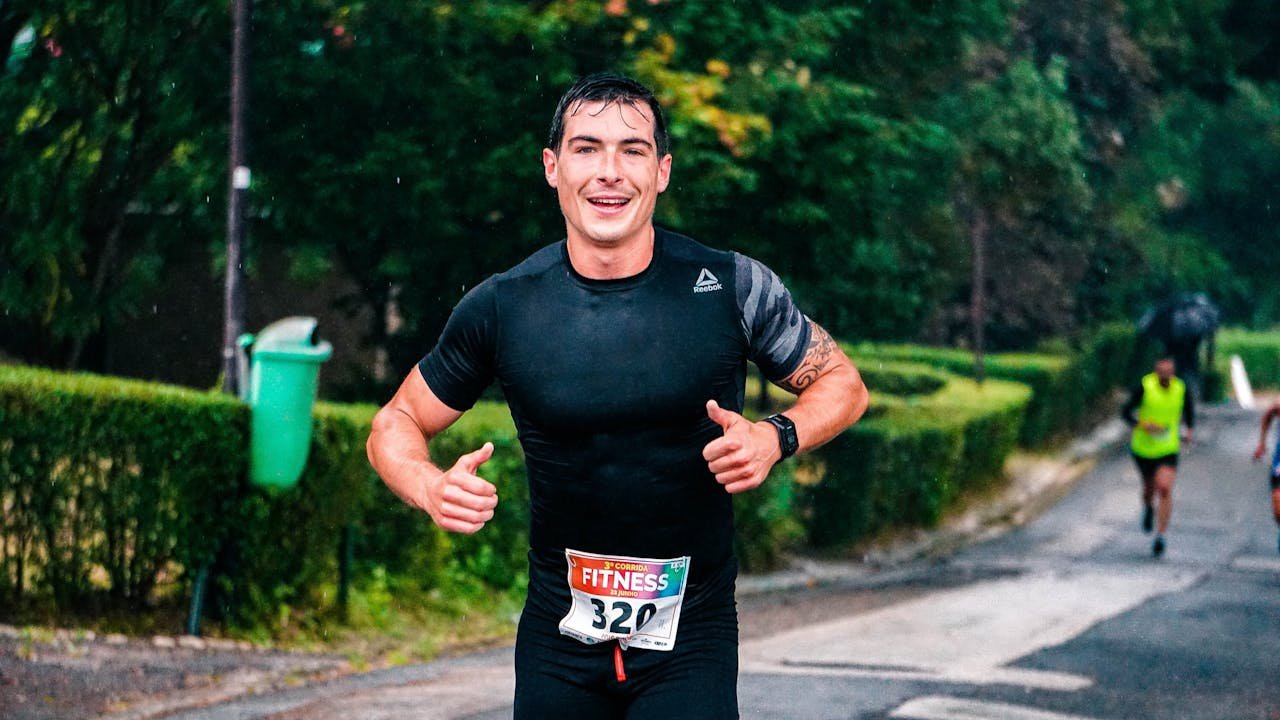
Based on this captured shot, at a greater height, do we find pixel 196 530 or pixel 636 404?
pixel 636 404

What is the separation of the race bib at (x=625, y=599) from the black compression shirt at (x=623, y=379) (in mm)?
31

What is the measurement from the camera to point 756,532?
15828 mm

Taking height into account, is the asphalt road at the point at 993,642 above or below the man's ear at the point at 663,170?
below

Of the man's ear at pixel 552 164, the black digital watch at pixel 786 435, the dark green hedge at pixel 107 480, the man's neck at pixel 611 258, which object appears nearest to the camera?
the black digital watch at pixel 786 435

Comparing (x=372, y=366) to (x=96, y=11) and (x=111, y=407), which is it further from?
(x=111, y=407)

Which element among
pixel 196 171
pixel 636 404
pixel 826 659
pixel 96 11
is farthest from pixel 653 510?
pixel 196 171

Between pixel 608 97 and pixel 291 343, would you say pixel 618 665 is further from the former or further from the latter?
pixel 291 343

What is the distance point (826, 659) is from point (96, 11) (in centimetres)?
804

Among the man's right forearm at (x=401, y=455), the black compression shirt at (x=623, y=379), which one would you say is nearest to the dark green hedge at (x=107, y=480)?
the man's right forearm at (x=401, y=455)

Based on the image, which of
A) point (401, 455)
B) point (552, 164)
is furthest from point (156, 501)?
point (552, 164)

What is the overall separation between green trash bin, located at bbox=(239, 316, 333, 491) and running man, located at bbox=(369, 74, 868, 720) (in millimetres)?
5660

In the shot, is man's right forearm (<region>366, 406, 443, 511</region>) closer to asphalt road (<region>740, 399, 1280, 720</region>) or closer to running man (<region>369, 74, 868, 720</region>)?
running man (<region>369, 74, 868, 720</region>)

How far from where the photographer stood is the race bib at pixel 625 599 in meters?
3.93

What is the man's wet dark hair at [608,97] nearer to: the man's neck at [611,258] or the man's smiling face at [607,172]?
the man's smiling face at [607,172]
